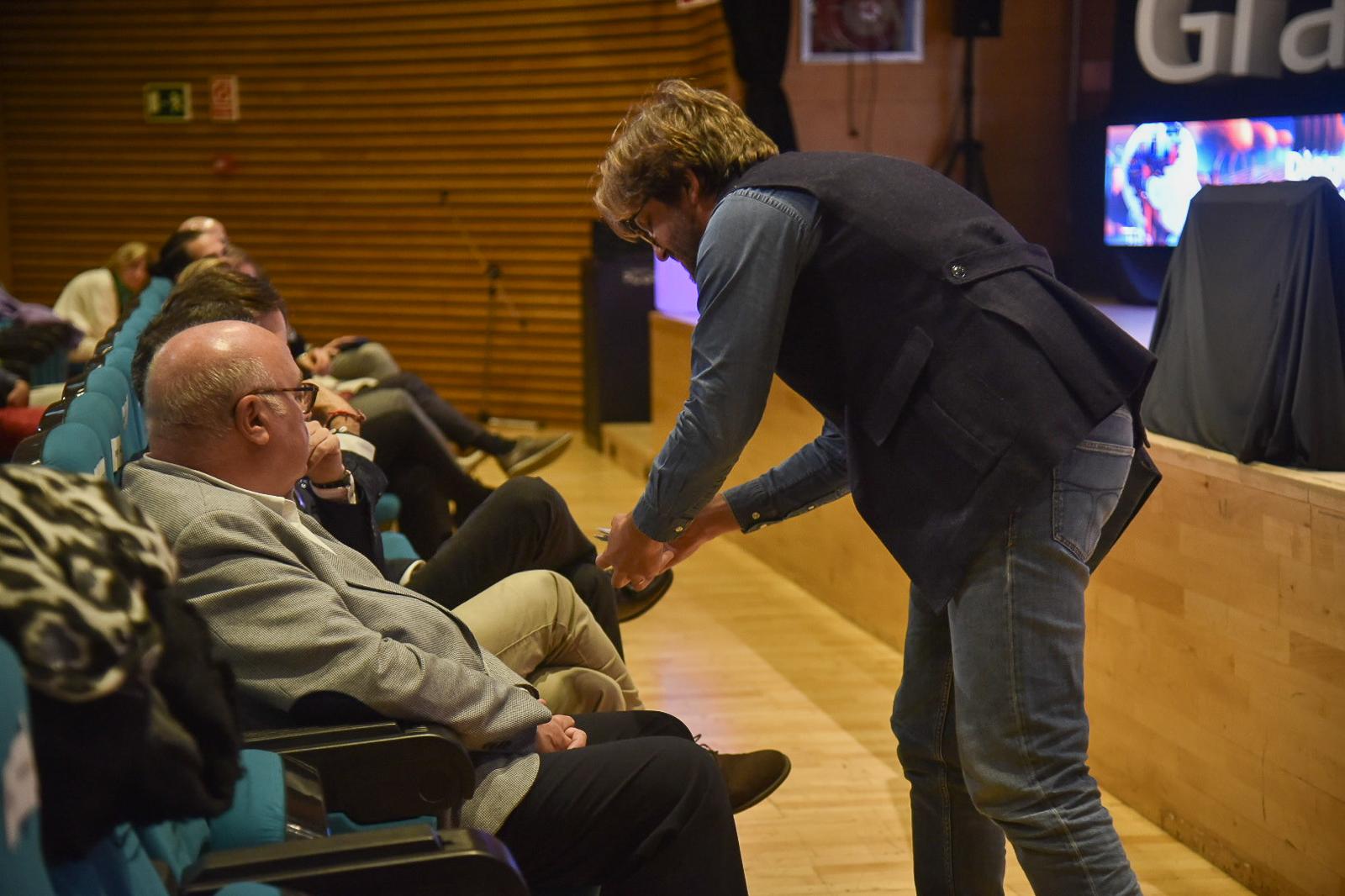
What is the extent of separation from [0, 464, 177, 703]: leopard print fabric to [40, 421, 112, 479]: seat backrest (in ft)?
2.16

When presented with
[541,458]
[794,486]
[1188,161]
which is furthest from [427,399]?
[1188,161]

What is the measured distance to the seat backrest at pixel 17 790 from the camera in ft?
2.68

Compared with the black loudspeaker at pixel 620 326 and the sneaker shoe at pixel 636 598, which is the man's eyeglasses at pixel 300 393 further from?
the black loudspeaker at pixel 620 326

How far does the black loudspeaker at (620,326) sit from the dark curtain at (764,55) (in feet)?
3.54

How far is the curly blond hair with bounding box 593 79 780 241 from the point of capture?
5.69 ft

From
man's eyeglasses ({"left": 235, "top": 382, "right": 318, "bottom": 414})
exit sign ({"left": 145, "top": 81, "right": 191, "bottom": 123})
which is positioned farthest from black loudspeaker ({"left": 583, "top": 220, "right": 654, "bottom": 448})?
man's eyeglasses ({"left": 235, "top": 382, "right": 318, "bottom": 414})

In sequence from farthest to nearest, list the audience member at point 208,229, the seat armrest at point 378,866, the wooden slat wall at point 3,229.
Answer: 1. the wooden slat wall at point 3,229
2. the audience member at point 208,229
3. the seat armrest at point 378,866

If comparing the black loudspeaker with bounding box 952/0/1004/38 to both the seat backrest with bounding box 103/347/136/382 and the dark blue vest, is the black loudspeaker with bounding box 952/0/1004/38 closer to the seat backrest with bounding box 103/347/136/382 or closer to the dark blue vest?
the seat backrest with bounding box 103/347/136/382

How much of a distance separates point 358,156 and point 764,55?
3.37 m

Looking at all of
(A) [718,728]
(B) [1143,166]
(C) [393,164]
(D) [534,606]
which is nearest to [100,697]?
(D) [534,606]

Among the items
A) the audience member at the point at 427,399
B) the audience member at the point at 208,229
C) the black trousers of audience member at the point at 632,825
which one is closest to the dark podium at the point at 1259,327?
the black trousers of audience member at the point at 632,825

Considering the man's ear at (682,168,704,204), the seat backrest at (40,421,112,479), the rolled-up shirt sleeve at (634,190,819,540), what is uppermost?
the man's ear at (682,168,704,204)

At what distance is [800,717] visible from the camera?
3344mm

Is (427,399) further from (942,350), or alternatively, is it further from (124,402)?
(942,350)
